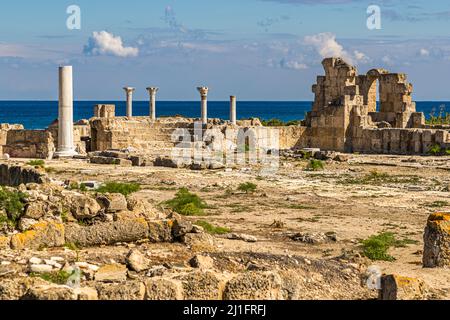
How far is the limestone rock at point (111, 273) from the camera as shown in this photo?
934cm

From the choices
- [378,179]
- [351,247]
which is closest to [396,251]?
[351,247]

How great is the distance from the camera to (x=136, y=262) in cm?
1020

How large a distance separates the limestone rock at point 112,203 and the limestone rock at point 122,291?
546 cm

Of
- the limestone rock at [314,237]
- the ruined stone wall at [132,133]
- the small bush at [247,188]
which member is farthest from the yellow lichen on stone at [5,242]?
the ruined stone wall at [132,133]

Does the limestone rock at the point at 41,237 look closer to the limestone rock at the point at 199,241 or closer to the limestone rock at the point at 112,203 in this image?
the limestone rock at the point at 112,203

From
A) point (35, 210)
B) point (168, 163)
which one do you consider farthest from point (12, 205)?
point (168, 163)

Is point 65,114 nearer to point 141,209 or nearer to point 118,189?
point 118,189

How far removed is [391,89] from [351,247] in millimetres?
31781

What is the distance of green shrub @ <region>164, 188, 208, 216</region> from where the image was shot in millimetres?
17422

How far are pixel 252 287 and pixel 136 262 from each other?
8.92ft

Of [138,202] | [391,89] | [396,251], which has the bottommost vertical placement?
[396,251]

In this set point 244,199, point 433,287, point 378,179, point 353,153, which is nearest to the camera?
point 433,287

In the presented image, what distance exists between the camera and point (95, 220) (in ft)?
41.7

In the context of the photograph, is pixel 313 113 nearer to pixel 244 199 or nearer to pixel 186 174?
pixel 186 174
